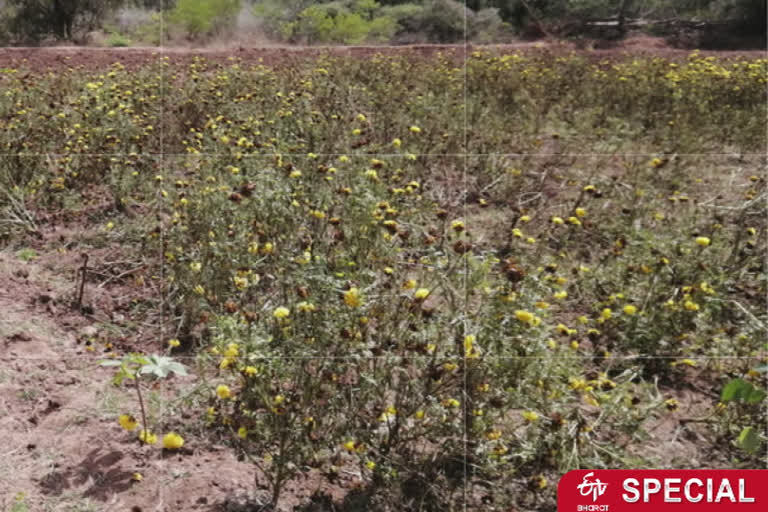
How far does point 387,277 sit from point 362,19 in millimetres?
2741

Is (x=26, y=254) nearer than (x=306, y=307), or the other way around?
(x=306, y=307)

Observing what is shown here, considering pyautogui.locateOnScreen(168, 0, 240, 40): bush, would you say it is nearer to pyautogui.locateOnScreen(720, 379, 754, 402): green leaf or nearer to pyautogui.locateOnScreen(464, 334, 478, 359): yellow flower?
pyautogui.locateOnScreen(464, 334, 478, 359): yellow flower

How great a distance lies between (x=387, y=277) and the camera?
2.12 m

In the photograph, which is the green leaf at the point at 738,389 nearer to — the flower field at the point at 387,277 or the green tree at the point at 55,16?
the flower field at the point at 387,277

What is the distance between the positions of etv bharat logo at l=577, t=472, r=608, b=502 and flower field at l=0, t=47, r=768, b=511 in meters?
0.12

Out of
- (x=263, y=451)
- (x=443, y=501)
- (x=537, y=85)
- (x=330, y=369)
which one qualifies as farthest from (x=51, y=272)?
(x=537, y=85)

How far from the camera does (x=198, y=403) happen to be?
184cm

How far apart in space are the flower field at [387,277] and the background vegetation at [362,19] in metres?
0.38

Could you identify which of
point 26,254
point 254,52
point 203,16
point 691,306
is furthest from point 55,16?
point 691,306

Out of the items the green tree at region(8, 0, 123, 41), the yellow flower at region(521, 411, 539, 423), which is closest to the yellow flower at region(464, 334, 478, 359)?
the yellow flower at region(521, 411, 539, 423)

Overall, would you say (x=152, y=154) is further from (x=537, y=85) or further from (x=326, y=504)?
(x=537, y=85)

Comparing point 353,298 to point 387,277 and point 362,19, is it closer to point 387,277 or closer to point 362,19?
point 387,277

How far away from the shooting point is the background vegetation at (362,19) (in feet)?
12.7

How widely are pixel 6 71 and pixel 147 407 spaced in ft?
12.3
